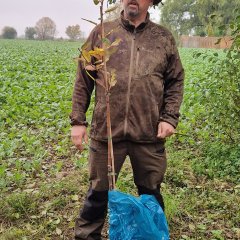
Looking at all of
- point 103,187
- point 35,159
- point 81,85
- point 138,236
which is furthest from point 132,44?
point 35,159

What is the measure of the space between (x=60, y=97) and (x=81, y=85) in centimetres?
681

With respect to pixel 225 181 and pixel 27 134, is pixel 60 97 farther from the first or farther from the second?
pixel 225 181

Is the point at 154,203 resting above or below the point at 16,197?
above

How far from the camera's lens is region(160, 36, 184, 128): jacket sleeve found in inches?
113

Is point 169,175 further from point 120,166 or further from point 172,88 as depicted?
point 172,88

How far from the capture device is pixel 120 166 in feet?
9.77

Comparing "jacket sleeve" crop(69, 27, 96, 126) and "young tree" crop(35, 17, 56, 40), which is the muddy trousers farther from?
"young tree" crop(35, 17, 56, 40)

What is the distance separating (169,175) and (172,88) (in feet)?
6.97

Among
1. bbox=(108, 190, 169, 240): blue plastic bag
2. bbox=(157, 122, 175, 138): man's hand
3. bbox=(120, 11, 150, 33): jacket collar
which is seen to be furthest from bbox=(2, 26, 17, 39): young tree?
bbox=(108, 190, 169, 240): blue plastic bag

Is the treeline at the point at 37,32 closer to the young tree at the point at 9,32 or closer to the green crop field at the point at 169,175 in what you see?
the young tree at the point at 9,32

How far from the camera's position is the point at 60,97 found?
9602 mm

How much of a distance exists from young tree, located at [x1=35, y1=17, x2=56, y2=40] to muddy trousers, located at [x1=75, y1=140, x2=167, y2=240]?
110925 mm

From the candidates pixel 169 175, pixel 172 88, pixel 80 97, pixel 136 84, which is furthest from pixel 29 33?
pixel 136 84

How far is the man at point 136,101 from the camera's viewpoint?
2.72 m
